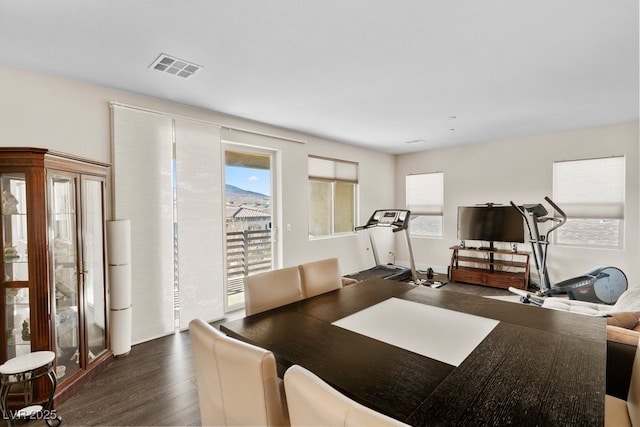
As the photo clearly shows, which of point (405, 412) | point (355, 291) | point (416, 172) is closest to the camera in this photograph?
point (405, 412)

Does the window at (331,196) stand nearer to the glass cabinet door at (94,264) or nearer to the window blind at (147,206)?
the window blind at (147,206)

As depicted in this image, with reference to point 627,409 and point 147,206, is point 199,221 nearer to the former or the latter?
point 147,206

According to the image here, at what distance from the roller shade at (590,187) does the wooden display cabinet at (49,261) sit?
632 centimetres

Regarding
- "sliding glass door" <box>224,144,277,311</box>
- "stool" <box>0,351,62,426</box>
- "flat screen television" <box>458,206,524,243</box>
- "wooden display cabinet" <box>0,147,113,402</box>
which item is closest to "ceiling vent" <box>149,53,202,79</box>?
"wooden display cabinet" <box>0,147,113,402</box>

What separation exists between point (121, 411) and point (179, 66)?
262 centimetres

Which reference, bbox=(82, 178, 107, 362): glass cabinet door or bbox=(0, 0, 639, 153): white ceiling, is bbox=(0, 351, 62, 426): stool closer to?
bbox=(82, 178, 107, 362): glass cabinet door

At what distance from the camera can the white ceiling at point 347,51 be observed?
1.85 m

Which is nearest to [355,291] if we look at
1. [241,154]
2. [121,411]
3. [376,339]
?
[376,339]

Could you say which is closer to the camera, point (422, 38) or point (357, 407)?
point (357, 407)

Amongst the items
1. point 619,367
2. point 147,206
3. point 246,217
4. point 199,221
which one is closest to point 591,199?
point 619,367

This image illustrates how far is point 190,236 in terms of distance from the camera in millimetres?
3537

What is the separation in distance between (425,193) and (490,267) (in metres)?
1.98

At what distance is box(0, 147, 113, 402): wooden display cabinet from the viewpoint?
213 cm

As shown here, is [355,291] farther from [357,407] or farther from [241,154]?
[241,154]
